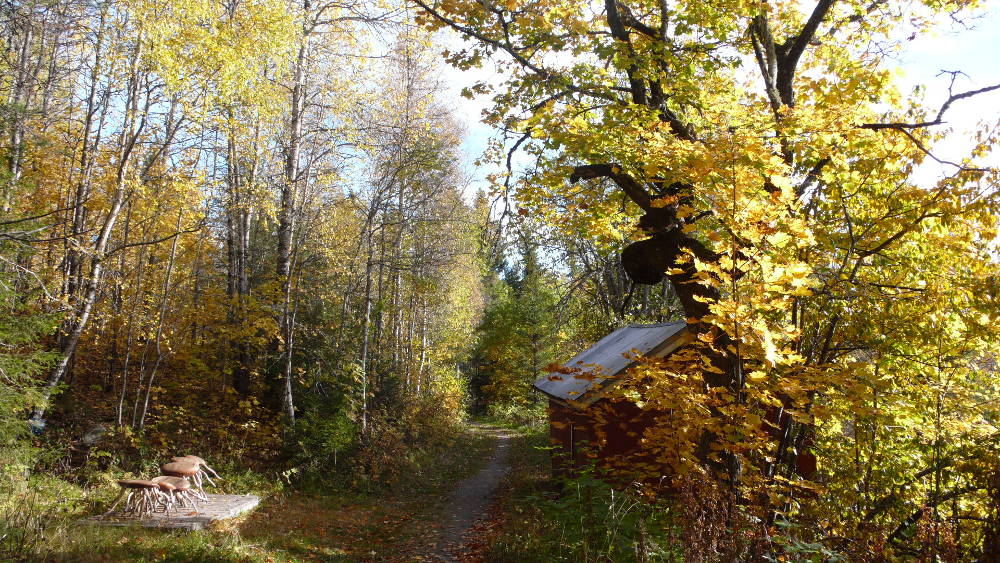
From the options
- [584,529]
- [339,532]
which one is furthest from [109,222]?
[584,529]

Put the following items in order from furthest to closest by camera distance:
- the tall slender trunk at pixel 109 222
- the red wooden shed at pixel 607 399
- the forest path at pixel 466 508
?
the tall slender trunk at pixel 109 222 → the forest path at pixel 466 508 → the red wooden shed at pixel 607 399

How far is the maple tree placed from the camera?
4.70 m

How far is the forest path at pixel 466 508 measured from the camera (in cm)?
874

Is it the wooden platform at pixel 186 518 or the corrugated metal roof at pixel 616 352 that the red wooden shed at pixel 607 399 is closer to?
the corrugated metal roof at pixel 616 352

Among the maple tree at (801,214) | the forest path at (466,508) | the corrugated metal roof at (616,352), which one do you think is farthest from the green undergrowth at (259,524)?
the maple tree at (801,214)

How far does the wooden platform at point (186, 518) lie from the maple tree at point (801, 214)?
20.8ft

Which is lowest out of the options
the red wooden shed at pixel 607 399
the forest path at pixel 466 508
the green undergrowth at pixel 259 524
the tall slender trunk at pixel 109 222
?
the forest path at pixel 466 508

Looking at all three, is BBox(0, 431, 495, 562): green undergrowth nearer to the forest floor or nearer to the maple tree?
the forest floor

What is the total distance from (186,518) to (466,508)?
5.78 m

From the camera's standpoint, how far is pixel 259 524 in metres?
8.62

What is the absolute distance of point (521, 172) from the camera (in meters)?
8.12

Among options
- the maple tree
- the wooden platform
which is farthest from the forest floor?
the maple tree

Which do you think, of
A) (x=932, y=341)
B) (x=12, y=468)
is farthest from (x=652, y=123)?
(x=12, y=468)

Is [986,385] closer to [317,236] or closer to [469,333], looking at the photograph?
[317,236]
